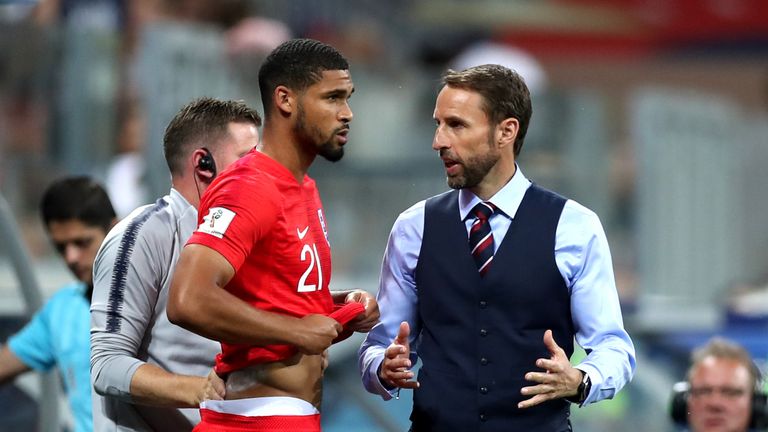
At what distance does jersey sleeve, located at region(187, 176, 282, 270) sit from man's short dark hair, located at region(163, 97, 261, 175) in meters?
0.58

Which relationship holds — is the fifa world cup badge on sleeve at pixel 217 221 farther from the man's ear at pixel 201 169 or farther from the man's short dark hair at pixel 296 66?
the man's ear at pixel 201 169

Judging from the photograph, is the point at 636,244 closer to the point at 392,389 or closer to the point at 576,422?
the point at 576,422

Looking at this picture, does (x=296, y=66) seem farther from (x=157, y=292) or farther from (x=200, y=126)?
(x=157, y=292)

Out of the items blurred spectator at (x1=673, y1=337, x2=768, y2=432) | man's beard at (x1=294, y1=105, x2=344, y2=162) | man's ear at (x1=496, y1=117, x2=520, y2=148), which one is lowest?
blurred spectator at (x1=673, y1=337, x2=768, y2=432)

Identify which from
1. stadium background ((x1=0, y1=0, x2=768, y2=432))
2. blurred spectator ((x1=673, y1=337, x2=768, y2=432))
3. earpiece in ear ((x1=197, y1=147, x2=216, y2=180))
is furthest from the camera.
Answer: stadium background ((x1=0, y1=0, x2=768, y2=432))

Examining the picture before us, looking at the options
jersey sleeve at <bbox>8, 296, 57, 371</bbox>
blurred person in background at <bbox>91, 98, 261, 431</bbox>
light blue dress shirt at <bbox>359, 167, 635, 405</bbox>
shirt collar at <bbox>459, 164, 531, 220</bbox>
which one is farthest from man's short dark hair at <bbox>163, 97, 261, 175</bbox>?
jersey sleeve at <bbox>8, 296, 57, 371</bbox>

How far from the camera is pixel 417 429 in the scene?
379 cm

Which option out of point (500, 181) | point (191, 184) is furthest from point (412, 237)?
point (191, 184)

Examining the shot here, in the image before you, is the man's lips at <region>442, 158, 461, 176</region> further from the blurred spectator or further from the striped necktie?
the blurred spectator

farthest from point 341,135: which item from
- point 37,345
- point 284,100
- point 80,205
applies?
point 37,345

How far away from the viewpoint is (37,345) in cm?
481

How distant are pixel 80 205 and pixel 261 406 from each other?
1.44 m

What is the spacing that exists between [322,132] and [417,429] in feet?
2.81

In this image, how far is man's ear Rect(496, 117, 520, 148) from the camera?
12.4 ft
